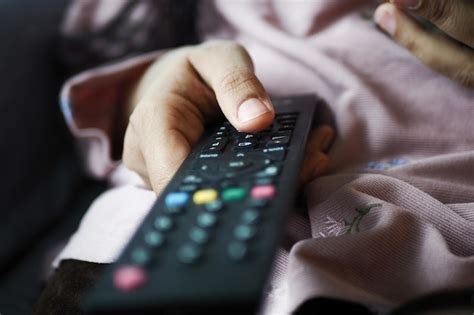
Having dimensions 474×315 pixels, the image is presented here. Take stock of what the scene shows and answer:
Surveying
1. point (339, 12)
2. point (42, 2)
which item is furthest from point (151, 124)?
point (42, 2)

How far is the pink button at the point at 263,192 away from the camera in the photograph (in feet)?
0.94

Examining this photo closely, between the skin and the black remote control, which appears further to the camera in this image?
the skin

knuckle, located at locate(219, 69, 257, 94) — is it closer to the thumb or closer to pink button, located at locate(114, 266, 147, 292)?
the thumb

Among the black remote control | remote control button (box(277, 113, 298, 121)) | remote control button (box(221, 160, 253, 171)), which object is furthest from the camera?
remote control button (box(277, 113, 298, 121))

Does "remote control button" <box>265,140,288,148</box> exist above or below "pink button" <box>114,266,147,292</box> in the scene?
below

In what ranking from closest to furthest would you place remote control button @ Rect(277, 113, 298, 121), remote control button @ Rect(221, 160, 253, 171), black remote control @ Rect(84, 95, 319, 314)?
black remote control @ Rect(84, 95, 319, 314) < remote control button @ Rect(221, 160, 253, 171) < remote control button @ Rect(277, 113, 298, 121)

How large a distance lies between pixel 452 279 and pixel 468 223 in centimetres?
6

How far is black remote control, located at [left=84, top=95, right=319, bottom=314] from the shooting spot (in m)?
0.22

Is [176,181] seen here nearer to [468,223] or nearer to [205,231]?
[205,231]

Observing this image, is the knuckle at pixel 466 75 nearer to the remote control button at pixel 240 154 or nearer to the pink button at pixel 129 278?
the remote control button at pixel 240 154

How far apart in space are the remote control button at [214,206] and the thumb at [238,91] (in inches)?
4.0

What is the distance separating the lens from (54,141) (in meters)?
0.69

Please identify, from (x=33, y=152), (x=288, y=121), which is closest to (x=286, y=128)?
(x=288, y=121)

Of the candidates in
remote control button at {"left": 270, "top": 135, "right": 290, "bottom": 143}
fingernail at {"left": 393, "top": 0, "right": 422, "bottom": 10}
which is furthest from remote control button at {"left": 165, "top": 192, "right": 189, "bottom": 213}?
fingernail at {"left": 393, "top": 0, "right": 422, "bottom": 10}
